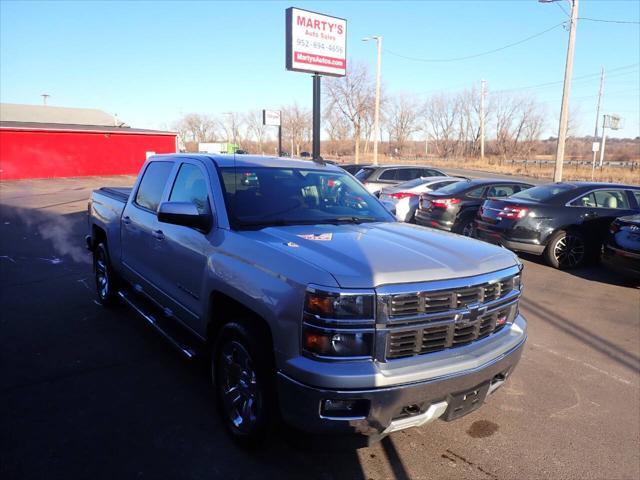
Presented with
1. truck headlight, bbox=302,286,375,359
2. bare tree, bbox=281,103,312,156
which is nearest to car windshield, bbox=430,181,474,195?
truck headlight, bbox=302,286,375,359

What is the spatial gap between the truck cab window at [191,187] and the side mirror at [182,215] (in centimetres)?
26

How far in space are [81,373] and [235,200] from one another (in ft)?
6.80

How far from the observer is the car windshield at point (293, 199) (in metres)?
3.64

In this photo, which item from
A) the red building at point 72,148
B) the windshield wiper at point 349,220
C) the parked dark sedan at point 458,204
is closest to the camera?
the windshield wiper at point 349,220

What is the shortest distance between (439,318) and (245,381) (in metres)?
1.29

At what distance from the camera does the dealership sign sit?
1658 centimetres

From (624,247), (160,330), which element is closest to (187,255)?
(160,330)

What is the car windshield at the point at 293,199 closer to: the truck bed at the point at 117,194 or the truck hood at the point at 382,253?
the truck hood at the point at 382,253

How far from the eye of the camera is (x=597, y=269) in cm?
880

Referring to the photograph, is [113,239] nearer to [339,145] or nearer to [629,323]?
[629,323]

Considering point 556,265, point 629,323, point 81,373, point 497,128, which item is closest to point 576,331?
point 629,323

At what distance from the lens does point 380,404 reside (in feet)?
8.18

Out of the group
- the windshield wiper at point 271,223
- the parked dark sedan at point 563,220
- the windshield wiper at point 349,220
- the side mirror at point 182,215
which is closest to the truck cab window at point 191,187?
the side mirror at point 182,215

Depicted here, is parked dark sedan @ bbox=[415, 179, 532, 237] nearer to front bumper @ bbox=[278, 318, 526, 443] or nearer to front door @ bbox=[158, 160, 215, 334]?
front door @ bbox=[158, 160, 215, 334]
